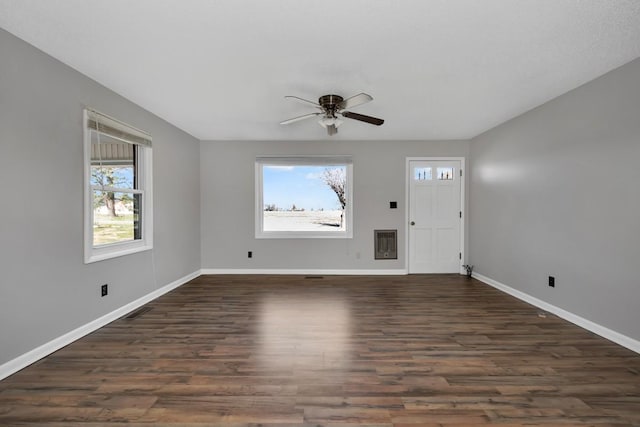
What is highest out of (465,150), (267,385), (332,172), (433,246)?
(465,150)

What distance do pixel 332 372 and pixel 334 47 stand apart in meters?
2.41

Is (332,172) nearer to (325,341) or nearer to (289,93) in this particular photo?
(289,93)

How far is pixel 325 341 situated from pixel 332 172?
125 inches

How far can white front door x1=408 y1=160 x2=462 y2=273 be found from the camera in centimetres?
495

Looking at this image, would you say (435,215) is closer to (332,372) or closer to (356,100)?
(356,100)

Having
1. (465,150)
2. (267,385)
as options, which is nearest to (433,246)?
(465,150)

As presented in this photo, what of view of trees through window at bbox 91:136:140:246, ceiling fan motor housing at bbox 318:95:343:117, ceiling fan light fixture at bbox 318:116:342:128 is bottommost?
view of trees through window at bbox 91:136:140:246

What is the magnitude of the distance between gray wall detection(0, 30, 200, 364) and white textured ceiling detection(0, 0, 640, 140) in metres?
0.20

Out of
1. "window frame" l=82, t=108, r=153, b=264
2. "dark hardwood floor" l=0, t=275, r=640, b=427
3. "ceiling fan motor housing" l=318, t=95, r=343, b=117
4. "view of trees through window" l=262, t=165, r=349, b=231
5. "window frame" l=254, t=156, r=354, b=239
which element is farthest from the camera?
"view of trees through window" l=262, t=165, r=349, b=231

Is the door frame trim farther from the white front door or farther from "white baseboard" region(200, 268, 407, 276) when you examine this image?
"white baseboard" region(200, 268, 407, 276)

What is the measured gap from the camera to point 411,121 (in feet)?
12.7

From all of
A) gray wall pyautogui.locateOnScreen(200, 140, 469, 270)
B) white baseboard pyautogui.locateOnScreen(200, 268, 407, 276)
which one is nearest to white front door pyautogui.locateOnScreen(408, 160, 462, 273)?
gray wall pyautogui.locateOnScreen(200, 140, 469, 270)

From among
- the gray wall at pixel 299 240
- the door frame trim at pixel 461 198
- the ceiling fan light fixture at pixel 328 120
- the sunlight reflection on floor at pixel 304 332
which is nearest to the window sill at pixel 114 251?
the gray wall at pixel 299 240

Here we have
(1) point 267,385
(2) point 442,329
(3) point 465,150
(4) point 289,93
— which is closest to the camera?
(1) point 267,385
